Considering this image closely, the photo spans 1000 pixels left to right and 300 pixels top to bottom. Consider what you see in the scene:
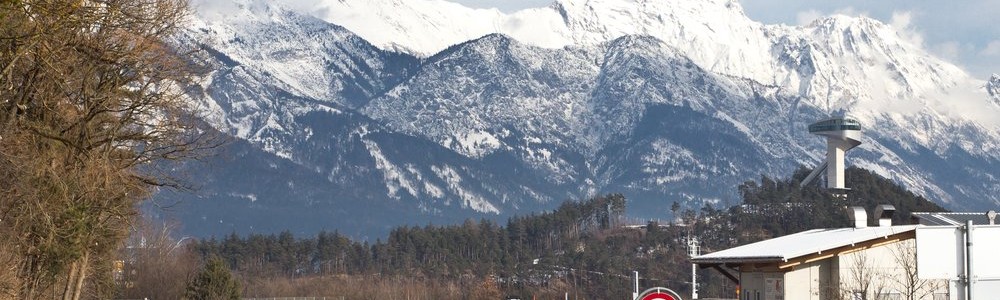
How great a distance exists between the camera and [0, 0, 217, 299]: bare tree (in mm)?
30141

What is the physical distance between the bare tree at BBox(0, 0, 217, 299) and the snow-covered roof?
16163mm

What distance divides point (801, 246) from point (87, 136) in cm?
2197

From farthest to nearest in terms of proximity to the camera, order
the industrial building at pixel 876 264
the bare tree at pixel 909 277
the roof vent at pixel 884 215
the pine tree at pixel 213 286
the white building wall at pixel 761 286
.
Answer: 1. the pine tree at pixel 213 286
2. the roof vent at pixel 884 215
3. the white building wall at pixel 761 286
4. the industrial building at pixel 876 264
5. the bare tree at pixel 909 277

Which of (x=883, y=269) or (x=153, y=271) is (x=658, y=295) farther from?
(x=153, y=271)

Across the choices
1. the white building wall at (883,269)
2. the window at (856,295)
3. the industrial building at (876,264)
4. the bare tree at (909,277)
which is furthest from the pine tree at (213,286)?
the window at (856,295)

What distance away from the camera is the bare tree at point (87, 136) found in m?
30.1

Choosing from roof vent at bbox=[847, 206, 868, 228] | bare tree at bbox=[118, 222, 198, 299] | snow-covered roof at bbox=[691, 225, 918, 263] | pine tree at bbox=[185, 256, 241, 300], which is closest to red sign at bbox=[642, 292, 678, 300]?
snow-covered roof at bbox=[691, 225, 918, 263]

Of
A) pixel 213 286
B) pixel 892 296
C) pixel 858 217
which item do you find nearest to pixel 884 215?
pixel 858 217

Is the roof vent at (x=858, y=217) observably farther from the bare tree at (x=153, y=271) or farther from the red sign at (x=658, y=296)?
the bare tree at (x=153, y=271)

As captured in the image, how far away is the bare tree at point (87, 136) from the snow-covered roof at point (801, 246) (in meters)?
16.2

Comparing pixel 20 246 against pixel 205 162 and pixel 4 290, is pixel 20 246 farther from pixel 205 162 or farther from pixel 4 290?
pixel 205 162

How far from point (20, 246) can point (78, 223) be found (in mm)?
1479

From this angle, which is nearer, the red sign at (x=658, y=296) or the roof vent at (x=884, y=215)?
the red sign at (x=658, y=296)

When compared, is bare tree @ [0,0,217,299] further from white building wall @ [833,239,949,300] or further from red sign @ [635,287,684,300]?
white building wall @ [833,239,949,300]
